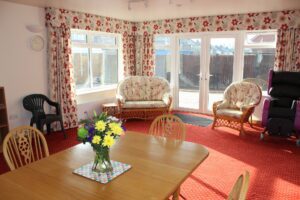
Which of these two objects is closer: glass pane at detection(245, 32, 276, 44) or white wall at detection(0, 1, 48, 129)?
white wall at detection(0, 1, 48, 129)

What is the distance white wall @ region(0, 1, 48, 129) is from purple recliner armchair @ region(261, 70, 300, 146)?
417 cm

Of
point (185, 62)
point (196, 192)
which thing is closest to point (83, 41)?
point (185, 62)

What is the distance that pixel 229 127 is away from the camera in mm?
5066

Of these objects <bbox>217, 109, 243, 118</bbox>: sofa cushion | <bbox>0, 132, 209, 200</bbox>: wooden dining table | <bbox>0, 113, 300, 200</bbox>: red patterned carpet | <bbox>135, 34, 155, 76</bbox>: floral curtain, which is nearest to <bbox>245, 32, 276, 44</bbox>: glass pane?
<bbox>217, 109, 243, 118</bbox>: sofa cushion

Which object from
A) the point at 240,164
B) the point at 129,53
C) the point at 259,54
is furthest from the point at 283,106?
the point at 129,53

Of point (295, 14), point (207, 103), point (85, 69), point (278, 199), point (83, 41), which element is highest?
point (295, 14)

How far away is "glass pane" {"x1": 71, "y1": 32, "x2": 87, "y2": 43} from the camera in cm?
546

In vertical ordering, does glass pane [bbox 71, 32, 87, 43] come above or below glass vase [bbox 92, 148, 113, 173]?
above

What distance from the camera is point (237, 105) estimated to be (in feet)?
17.1

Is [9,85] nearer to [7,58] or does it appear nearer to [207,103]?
[7,58]

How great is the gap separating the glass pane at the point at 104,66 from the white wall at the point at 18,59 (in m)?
1.47

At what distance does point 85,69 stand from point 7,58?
1846 mm

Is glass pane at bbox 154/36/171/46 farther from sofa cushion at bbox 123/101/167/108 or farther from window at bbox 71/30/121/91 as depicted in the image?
sofa cushion at bbox 123/101/167/108

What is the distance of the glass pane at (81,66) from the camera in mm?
5613
